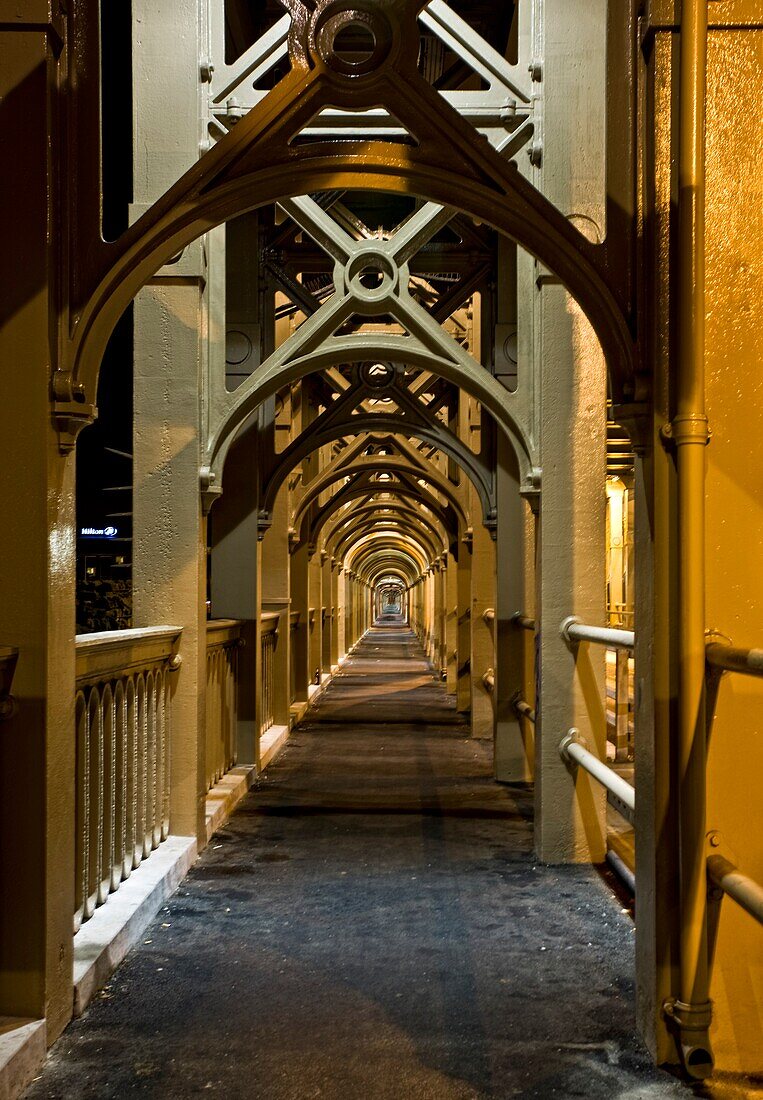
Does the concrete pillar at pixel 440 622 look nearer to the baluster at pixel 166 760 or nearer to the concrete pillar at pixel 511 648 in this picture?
the concrete pillar at pixel 511 648

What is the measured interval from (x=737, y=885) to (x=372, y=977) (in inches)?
66.1

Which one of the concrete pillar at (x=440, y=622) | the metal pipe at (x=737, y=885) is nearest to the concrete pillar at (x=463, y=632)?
the concrete pillar at (x=440, y=622)

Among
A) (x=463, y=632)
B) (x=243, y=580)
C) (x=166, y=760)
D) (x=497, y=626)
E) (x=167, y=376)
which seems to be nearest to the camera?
(x=166, y=760)

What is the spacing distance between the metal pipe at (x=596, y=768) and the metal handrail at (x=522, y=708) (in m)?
1.78

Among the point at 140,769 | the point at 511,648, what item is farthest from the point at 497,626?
the point at 140,769

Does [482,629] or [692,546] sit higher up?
[692,546]

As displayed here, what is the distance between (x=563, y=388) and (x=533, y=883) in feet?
9.10

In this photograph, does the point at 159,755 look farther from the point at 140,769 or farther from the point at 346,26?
the point at 346,26

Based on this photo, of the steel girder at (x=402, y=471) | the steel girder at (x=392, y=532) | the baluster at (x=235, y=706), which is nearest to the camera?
the baluster at (x=235, y=706)

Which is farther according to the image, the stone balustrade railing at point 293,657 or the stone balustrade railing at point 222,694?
the stone balustrade railing at point 293,657

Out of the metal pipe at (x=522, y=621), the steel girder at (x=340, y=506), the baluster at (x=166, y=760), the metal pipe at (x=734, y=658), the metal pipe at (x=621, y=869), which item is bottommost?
the metal pipe at (x=621, y=869)

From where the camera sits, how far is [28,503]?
3234mm

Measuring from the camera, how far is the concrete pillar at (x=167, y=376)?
5977 mm

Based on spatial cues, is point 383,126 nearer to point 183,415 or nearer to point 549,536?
point 183,415
